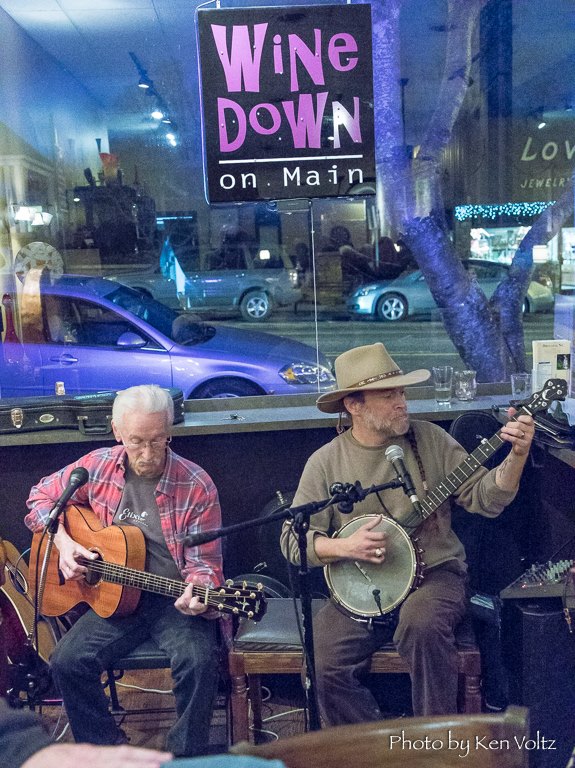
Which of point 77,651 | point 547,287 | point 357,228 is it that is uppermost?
point 357,228

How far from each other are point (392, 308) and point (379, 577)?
2.49m

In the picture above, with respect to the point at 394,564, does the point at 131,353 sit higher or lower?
higher

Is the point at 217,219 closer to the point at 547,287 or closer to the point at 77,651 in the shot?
the point at 547,287

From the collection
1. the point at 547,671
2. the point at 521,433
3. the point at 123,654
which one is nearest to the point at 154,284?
the point at 123,654

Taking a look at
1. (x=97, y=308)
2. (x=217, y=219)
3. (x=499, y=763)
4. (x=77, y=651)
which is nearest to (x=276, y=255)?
(x=217, y=219)

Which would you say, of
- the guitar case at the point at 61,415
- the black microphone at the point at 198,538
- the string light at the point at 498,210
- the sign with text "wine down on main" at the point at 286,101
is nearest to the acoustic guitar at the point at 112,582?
the black microphone at the point at 198,538

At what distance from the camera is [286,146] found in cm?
422

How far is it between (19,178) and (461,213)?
105 inches

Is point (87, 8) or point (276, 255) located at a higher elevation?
point (87, 8)

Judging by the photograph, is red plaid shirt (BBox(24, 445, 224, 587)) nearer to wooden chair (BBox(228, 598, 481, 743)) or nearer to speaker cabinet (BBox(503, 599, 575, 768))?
wooden chair (BBox(228, 598, 481, 743))

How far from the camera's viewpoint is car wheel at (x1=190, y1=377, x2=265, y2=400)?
17.4 ft

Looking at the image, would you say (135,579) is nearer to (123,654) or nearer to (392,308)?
(123,654)

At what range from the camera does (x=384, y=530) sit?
3.24 metres

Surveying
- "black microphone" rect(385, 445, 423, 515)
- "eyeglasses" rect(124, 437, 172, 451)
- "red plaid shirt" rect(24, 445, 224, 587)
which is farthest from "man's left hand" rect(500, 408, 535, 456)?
"eyeglasses" rect(124, 437, 172, 451)
